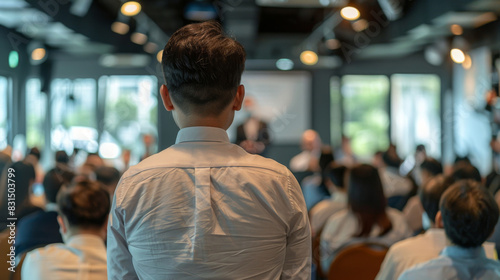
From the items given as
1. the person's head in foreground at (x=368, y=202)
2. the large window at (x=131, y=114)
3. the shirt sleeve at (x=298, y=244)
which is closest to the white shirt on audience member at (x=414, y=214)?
the person's head in foreground at (x=368, y=202)

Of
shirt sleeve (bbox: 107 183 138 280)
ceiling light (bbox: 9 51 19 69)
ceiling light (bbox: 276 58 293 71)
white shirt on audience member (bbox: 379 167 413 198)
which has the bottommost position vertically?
white shirt on audience member (bbox: 379 167 413 198)

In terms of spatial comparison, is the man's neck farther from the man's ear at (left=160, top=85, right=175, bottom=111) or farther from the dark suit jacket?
the man's ear at (left=160, top=85, right=175, bottom=111)

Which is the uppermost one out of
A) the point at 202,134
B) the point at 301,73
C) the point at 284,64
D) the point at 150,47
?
the point at 150,47

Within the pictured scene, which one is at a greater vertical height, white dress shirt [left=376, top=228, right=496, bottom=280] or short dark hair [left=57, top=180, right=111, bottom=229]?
short dark hair [left=57, top=180, right=111, bottom=229]

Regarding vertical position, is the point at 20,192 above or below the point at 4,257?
above

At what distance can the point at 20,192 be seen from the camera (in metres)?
2.80

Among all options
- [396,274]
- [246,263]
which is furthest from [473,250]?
[246,263]

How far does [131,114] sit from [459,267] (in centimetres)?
857

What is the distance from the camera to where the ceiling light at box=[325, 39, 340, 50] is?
9844 millimetres

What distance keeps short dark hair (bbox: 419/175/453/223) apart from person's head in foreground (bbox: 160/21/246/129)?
4.63 ft

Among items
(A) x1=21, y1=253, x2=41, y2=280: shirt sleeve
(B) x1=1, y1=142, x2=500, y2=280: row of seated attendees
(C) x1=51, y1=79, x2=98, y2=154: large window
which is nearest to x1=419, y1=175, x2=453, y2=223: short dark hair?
(B) x1=1, y1=142, x2=500, y2=280: row of seated attendees

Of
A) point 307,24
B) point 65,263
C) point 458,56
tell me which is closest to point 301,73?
point 307,24

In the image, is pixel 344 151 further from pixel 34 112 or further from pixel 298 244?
pixel 298 244

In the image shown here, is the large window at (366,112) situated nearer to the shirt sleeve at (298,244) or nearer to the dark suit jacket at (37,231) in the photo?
the dark suit jacket at (37,231)
